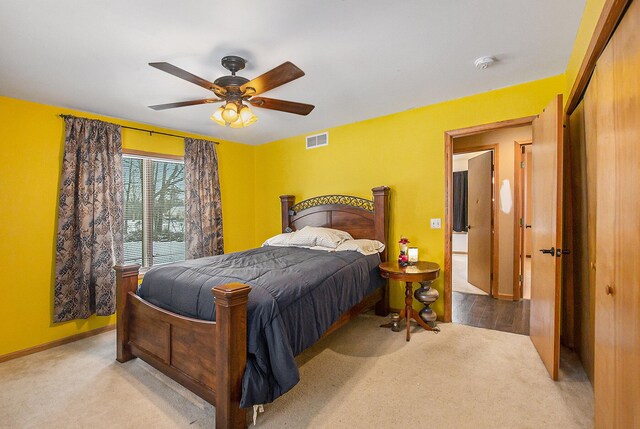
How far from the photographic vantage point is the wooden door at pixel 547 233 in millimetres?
2018

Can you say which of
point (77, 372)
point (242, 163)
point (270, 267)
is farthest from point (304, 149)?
point (77, 372)

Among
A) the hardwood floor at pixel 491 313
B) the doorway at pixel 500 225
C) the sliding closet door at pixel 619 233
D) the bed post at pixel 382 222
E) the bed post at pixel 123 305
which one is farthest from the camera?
the doorway at pixel 500 225

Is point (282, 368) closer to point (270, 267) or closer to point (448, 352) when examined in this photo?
point (270, 267)

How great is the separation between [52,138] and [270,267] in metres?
2.68

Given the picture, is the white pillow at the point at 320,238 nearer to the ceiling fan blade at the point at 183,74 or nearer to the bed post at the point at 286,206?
the bed post at the point at 286,206

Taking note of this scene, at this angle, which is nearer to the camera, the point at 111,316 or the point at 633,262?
the point at 633,262

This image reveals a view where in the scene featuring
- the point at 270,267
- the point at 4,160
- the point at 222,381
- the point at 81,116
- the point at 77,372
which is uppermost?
the point at 81,116

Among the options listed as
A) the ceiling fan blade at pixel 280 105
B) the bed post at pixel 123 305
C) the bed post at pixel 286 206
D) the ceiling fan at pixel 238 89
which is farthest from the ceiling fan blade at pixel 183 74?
the bed post at pixel 286 206

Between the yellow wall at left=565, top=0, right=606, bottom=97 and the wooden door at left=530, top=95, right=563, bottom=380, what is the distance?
29cm

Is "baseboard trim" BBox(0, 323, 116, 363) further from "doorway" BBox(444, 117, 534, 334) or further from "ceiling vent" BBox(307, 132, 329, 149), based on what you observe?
"doorway" BBox(444, 117, 534, 334)

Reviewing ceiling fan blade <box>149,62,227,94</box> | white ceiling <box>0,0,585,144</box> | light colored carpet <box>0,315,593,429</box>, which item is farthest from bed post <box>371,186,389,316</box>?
ceiling fan blade <box>149,62,227,94</box>

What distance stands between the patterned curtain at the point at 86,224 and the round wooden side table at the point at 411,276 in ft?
9.65

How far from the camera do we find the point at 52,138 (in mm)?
2953

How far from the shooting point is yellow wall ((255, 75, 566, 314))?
2.86m
